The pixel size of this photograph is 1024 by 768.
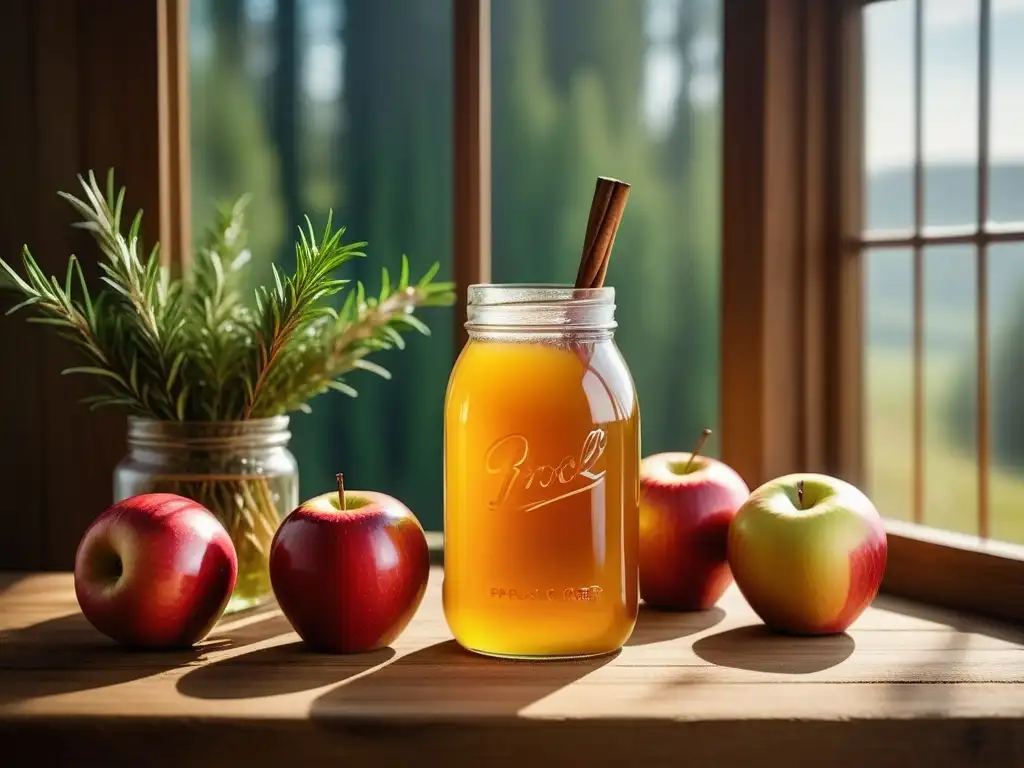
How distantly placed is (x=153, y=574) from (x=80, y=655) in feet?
0.32

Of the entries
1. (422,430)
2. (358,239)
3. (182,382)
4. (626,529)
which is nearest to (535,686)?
(626,529)

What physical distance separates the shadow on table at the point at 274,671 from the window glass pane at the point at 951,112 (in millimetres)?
761

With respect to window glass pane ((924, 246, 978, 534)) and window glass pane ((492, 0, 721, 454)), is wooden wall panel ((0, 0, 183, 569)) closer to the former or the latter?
window glass pane ((492, 0, 721, 454))

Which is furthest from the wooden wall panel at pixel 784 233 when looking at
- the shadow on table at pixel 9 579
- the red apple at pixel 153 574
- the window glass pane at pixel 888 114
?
the shadow on table at pixel 9 579

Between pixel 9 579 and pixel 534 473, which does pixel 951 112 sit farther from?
pixel 9 579

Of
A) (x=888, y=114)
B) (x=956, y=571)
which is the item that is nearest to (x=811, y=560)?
(x=956, y=571)

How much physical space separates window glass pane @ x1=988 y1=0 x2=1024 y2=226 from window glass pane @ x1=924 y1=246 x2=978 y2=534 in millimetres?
66

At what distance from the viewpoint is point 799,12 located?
4.20ft

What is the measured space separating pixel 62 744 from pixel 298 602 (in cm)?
22

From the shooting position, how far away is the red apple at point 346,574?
938 millimetres

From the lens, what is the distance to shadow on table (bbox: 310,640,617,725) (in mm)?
802

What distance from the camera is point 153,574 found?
37.3 inches

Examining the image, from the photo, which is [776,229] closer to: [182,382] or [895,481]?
[895,481]

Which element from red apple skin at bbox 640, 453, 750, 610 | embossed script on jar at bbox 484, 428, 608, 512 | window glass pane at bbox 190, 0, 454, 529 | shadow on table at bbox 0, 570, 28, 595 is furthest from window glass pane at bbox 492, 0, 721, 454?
shadow on table at bbox 0, 570, 28, 595
